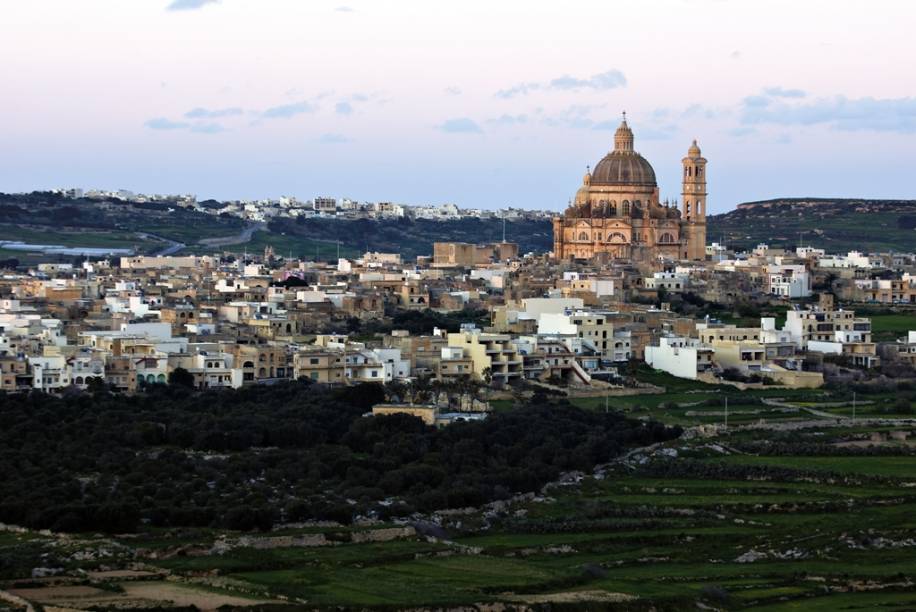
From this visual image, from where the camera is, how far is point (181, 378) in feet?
195

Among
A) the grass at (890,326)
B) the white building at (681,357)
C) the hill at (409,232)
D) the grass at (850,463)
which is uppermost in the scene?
the hill at (409,232)

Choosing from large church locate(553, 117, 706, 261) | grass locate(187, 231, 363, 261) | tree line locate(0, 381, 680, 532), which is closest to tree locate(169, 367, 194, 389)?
tree line locate(0, 381, 680, 532)

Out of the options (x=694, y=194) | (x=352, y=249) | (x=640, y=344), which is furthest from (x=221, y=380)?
(x=352, y=249)

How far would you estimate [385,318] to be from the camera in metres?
77.9

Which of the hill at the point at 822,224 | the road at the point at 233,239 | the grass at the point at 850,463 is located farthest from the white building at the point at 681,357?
the road at the point at 233,239

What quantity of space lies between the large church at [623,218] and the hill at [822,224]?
25763mm

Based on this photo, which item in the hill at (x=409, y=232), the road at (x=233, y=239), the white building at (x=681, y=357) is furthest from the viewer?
the hill at (x=409, y=232)

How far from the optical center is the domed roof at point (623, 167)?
106m

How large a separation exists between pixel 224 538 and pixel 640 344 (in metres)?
29.6

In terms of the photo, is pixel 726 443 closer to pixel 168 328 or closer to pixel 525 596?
pixel 525 596

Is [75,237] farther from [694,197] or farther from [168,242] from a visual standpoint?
[694,197]

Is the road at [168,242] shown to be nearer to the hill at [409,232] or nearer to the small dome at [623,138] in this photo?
the hill at [409,232]

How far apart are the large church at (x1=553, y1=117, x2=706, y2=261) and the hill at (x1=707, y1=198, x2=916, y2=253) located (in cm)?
2576

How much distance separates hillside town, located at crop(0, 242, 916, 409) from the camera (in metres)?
61.0
